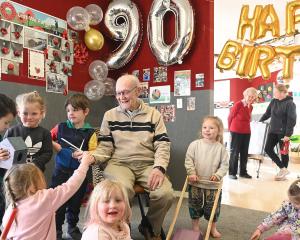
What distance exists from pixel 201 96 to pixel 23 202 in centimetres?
268

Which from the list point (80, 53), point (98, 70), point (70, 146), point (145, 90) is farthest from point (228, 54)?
point (70, 146)

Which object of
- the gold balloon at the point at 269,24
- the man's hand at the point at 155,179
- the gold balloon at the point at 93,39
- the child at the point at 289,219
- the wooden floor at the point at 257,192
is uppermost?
the gold balloon at the point at 269,24

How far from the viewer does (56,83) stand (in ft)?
12.2

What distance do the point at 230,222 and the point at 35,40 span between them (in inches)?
107

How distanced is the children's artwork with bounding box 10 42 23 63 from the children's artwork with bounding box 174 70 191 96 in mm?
1784

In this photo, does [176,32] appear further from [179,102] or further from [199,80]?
[179,102]

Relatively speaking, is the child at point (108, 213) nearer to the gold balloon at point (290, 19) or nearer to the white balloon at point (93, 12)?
the white balloon at point (93, 12)

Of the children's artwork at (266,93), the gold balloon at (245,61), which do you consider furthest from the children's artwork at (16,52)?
the children's artwork at (266,93)

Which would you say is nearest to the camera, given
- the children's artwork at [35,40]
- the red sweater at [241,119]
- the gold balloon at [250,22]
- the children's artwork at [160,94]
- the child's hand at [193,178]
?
Answer: the child's hand at [193,178]

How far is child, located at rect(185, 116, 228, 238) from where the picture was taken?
8.44 feet

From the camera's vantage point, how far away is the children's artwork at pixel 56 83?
3635mm

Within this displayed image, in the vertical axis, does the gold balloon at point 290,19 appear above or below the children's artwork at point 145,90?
above

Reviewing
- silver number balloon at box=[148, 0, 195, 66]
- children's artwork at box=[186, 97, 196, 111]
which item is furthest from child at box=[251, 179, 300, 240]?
silver number balloon at box=[148, 0, 195, 66]

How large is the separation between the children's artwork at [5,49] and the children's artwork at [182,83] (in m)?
1.90
